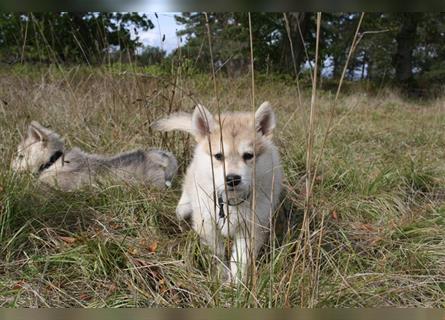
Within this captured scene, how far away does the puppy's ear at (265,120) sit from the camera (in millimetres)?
2699

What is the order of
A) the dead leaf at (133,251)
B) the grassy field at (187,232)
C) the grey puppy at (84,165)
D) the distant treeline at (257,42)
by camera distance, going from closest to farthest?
1. the grassy field at (187,232)
2. the dead leaf at (133,251)
3. the grey puppy at (84,165)
4. the distant treeline at (257,42)

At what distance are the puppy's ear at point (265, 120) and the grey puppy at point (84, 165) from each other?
1013 millimetres

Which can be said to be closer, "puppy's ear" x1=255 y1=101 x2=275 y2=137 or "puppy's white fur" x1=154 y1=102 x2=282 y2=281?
"puppy's white fur" x1=154 y1=102 x2=282 y2=281

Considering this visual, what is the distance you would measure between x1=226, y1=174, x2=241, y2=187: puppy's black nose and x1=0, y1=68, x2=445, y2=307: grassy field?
382 mm

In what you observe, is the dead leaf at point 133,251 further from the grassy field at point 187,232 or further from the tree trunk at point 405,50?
the tree trunk at point 405,50

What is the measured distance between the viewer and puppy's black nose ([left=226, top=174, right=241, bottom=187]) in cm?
234

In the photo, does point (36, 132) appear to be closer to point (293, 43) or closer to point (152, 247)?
point (152, 247)

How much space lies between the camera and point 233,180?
234 cm

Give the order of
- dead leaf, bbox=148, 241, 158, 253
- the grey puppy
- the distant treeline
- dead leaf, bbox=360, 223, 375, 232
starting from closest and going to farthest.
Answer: dead leaf, bbox=148, 241, 158, 253 < dead leaf, bbox=360, 223, 375, 232 < the grey puppy < the distant treeline

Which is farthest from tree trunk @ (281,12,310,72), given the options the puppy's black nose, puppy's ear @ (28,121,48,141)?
puppy's ear @ (28,121,48,141)

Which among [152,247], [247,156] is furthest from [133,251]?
[247,156]

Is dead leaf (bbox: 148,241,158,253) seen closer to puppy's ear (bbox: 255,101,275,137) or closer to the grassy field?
the grassy field

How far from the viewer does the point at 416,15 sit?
1662 cm

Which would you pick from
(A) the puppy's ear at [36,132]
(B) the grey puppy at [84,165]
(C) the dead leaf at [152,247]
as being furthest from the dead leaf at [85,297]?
(A) the puppy's ear at [36,132]
